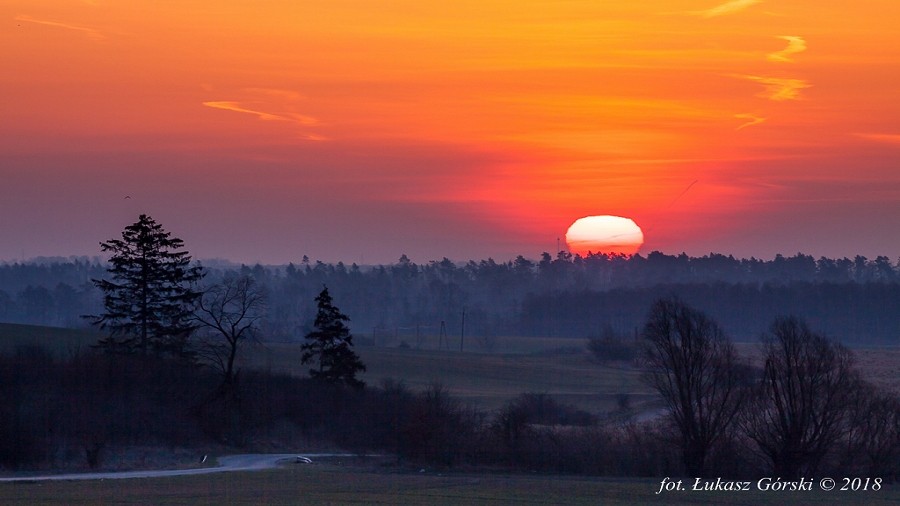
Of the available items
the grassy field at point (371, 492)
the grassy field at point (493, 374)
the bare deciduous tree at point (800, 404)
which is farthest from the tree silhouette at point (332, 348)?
the bare deciduous tree at point (800, 404)

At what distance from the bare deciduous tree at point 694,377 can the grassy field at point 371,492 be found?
12493mm

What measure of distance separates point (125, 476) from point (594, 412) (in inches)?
2148

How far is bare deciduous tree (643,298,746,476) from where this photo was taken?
188 ft

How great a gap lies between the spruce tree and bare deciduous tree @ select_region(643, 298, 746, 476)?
27.3 meters

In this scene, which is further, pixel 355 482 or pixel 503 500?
pixel 355 482

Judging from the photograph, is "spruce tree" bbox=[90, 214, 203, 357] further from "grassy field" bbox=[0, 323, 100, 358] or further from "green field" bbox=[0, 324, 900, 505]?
"grassy field" bbox=[0, 323, 100, 358]

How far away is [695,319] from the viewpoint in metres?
62.3

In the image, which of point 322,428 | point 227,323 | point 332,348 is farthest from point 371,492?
point 332,348

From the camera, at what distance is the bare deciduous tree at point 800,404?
55.8 m

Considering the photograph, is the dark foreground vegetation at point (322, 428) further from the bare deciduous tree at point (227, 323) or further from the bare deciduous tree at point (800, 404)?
the bare deciduous tree at point (227, 323)

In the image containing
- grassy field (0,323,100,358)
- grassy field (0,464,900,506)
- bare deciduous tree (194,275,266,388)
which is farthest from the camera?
grassy field (0,323,100,358)

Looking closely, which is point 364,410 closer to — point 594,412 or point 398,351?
point 594,412

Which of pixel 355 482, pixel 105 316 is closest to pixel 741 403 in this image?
pixel 355 482

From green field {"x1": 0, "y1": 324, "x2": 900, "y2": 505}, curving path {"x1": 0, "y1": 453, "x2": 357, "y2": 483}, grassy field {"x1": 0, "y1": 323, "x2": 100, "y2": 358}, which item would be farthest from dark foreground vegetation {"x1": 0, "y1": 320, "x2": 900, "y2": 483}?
grassy field {"x1": 0, "y1": 323, "x2": 100, "y2": 358}
